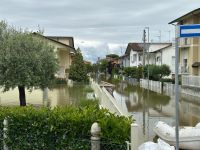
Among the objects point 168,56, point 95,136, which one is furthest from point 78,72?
point 95,136

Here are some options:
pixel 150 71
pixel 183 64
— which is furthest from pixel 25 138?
pixel 150 71

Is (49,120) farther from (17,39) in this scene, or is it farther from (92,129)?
(17,39)

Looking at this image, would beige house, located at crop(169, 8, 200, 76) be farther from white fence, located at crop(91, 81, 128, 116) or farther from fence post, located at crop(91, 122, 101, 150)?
fence post, located at crop(91, 122, 101, 150)

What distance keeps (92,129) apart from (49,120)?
1.03m

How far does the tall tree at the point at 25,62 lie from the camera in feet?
66.6

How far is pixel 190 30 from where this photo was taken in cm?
514

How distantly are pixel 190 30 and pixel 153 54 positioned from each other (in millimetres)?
66434

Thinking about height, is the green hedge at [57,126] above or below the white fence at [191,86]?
above

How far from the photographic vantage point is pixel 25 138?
740 cm

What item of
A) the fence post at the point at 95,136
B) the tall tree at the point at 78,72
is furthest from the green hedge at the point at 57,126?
the tall tree at the point at 78,72

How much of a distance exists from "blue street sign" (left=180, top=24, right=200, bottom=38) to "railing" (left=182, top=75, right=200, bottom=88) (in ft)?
99.6

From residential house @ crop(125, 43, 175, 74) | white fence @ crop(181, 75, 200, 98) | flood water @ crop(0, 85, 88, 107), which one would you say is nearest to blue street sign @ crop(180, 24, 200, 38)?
flood water @ crop(0, 85, 88, 107)

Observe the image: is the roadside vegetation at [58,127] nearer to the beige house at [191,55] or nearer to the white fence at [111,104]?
the white fence at [111,104]

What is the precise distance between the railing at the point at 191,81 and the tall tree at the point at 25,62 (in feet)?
57.2
